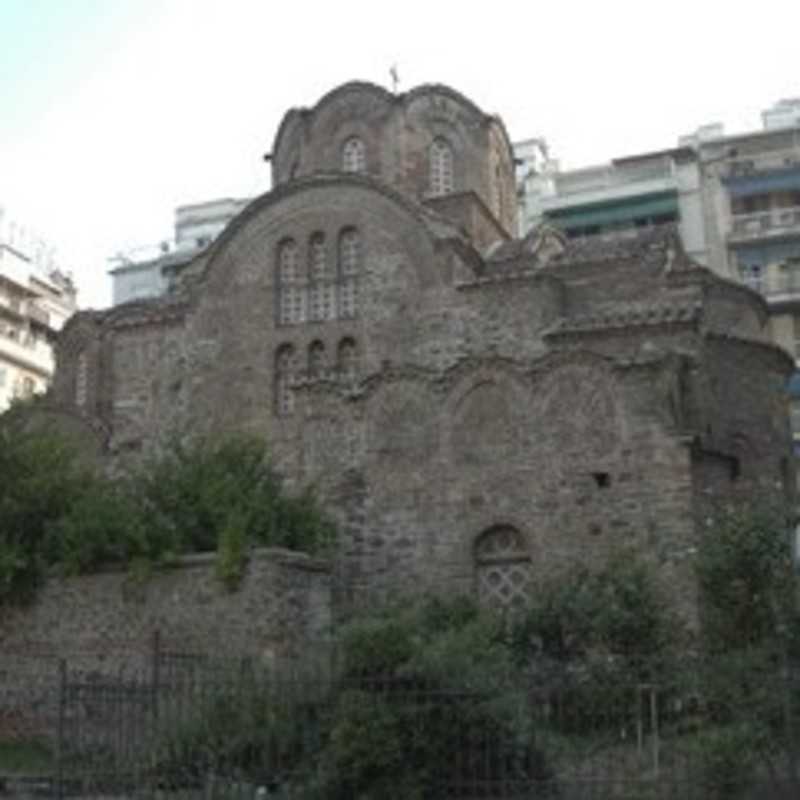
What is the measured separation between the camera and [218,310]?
2516 cm

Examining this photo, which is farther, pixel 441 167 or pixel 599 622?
pixel 441 167

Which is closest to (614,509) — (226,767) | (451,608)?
(451,608)

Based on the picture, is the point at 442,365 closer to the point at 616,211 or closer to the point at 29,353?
the point at 616,211

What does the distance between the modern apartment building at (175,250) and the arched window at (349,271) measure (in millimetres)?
26269

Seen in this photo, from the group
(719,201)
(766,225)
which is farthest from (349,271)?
(719,201)

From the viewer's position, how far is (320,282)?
24.6 metres

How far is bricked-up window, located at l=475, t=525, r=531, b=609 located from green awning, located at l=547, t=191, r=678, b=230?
2606 centimetres

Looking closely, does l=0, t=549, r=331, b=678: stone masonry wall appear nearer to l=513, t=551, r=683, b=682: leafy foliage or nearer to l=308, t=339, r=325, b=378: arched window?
l=513, t=551, r=683, b=682: leafy foliage

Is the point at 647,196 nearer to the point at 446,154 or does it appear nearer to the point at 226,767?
the point at 446,154

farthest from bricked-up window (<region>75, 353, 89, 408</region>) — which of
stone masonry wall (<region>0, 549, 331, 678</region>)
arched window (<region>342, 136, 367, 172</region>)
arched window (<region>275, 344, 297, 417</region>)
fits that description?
stone masonry wall (<region>0, 549, 331, 678</region>)

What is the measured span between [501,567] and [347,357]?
608 cm

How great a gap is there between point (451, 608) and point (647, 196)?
28.6 meters

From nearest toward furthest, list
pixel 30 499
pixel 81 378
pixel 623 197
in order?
pixel 30 499 → pixel 81 378 → pixel 623 197

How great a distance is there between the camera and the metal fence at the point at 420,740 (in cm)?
1068
